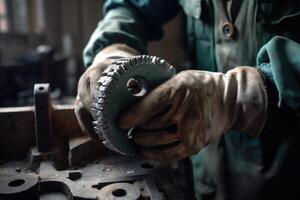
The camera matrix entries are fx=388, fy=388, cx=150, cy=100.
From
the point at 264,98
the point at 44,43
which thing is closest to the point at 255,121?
the point at 264,98

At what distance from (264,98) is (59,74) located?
2618mm

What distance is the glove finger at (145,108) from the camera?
0.66 metres

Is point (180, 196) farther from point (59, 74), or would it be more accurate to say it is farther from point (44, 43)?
point (44, 43)

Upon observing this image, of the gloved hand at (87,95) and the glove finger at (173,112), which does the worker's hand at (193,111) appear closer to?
the glove finger at (173,112)

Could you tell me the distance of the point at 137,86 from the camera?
72 centimetres

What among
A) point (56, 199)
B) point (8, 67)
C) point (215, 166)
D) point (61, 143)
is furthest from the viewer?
point (8, 67)

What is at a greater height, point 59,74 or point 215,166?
point 215,166

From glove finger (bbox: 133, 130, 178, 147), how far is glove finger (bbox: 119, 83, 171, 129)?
0.10ft

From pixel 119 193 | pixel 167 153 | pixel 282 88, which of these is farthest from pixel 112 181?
pixel 282 88

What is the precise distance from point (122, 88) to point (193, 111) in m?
0.13

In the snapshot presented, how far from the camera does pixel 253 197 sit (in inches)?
40.7

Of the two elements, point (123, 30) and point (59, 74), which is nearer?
point (123, 30)

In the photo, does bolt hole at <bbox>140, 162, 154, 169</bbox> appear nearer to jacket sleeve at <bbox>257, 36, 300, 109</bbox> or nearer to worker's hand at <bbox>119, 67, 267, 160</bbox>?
worker's hand at <bbox>119, 67, 267, 160</bbox>

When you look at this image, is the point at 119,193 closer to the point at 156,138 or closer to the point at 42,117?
the point at 156,138
